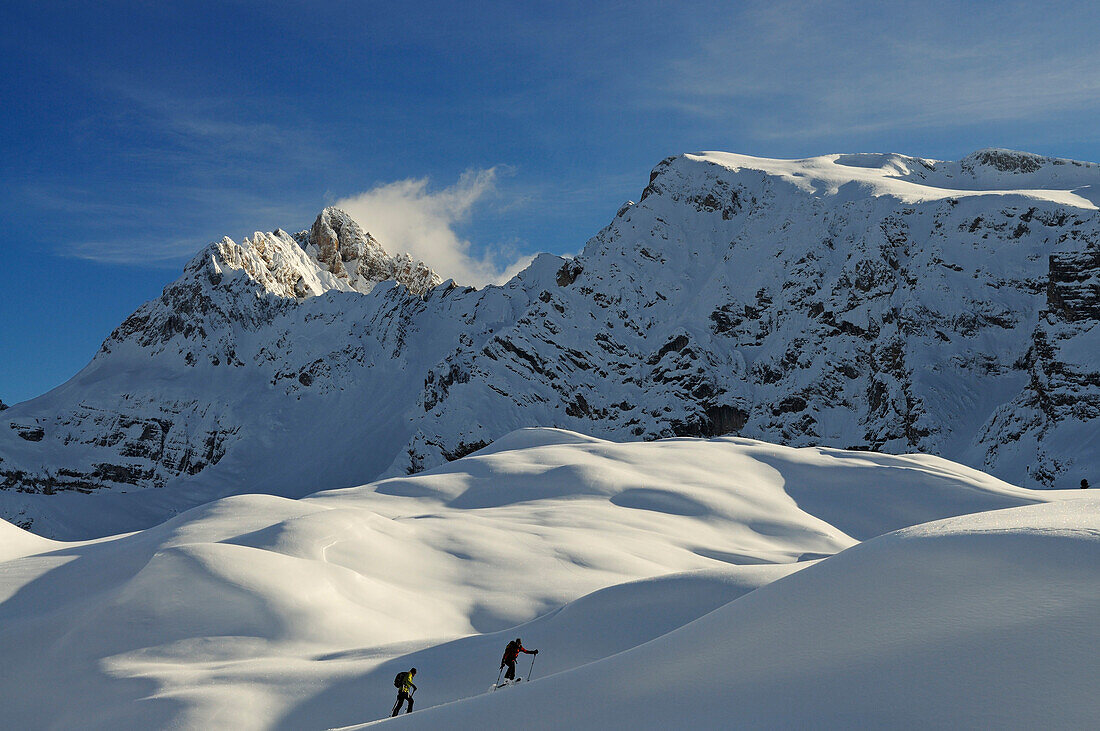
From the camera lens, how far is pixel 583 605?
63.9 feet

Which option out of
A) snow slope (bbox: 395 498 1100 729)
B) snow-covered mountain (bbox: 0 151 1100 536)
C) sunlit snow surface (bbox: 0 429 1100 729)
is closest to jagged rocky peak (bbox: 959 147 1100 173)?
snow-covered mountain (bbox: 0 151 1100 536)

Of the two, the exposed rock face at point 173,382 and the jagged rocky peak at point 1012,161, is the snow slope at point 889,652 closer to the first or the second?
the jagged rocky peak at point 1012,161

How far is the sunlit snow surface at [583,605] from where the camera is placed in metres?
6.94

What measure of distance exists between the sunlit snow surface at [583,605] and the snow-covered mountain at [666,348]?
191 feet

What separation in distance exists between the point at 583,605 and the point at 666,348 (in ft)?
390

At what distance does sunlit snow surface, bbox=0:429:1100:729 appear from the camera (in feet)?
22.8

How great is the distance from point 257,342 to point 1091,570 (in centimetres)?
18702

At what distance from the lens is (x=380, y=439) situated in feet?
510

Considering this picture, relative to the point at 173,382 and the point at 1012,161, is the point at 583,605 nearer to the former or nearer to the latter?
the point at 1012,161

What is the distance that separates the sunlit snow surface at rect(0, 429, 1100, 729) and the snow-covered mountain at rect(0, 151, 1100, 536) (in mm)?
58363

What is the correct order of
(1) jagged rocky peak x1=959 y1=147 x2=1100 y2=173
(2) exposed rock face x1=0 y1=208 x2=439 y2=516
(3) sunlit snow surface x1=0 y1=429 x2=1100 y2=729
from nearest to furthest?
1. (3) sunlit snow surface x1=0 y1=429 x2=1100 y2=729
2. (1) jagged rocky peak x1=959 y1=147 x2=1100 y2=173
3. (2) exposed rock face x1=0 y1=208 x2=439 y2=516

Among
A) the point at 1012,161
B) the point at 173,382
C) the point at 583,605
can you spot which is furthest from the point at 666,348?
the point at 583,605

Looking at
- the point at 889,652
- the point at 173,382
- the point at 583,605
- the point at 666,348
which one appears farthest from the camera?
the point at 173,382

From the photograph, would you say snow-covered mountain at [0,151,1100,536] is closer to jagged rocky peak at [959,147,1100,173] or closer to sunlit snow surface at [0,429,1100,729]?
jagged rocky peak at [959,147,1100,173]
